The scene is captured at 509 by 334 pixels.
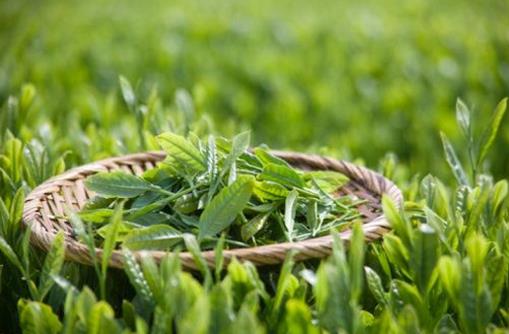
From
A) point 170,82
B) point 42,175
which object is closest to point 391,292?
point 42,175

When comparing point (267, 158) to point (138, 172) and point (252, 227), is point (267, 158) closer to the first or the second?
point (252, 227)

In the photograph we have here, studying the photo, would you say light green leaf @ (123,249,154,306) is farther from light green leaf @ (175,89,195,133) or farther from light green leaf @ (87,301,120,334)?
light green leaf @ (175,89,195,133)

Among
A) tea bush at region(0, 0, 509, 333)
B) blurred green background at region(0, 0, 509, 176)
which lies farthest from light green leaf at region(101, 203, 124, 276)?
blurred green background at region(0, 0, 509, 176)

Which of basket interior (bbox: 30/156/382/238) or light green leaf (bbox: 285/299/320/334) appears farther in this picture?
basket interior (bbox: 30/156/382/238)

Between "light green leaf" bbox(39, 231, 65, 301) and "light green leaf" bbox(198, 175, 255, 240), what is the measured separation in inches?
11.1

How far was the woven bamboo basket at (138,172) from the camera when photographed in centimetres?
142

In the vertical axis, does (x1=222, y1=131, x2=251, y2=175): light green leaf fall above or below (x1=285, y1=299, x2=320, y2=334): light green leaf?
above

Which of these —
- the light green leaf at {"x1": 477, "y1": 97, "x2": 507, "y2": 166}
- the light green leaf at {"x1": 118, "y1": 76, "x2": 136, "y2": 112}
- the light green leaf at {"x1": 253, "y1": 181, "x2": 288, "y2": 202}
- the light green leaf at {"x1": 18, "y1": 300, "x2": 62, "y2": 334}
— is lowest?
the light green leaf at {"x1": 18, "y1": 300, "x2": 62, "y2": 334}

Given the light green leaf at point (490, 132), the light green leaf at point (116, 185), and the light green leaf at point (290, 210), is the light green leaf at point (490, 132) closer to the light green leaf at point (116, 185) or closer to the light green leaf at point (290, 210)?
the light green leaf at point (290, 210)

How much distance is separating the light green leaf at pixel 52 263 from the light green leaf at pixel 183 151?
342 millimetres

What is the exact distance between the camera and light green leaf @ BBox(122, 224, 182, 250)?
147 centimetres

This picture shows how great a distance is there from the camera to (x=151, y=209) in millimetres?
1621

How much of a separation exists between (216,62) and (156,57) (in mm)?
341

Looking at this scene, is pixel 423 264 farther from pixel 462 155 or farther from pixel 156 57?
pixel 156 57
